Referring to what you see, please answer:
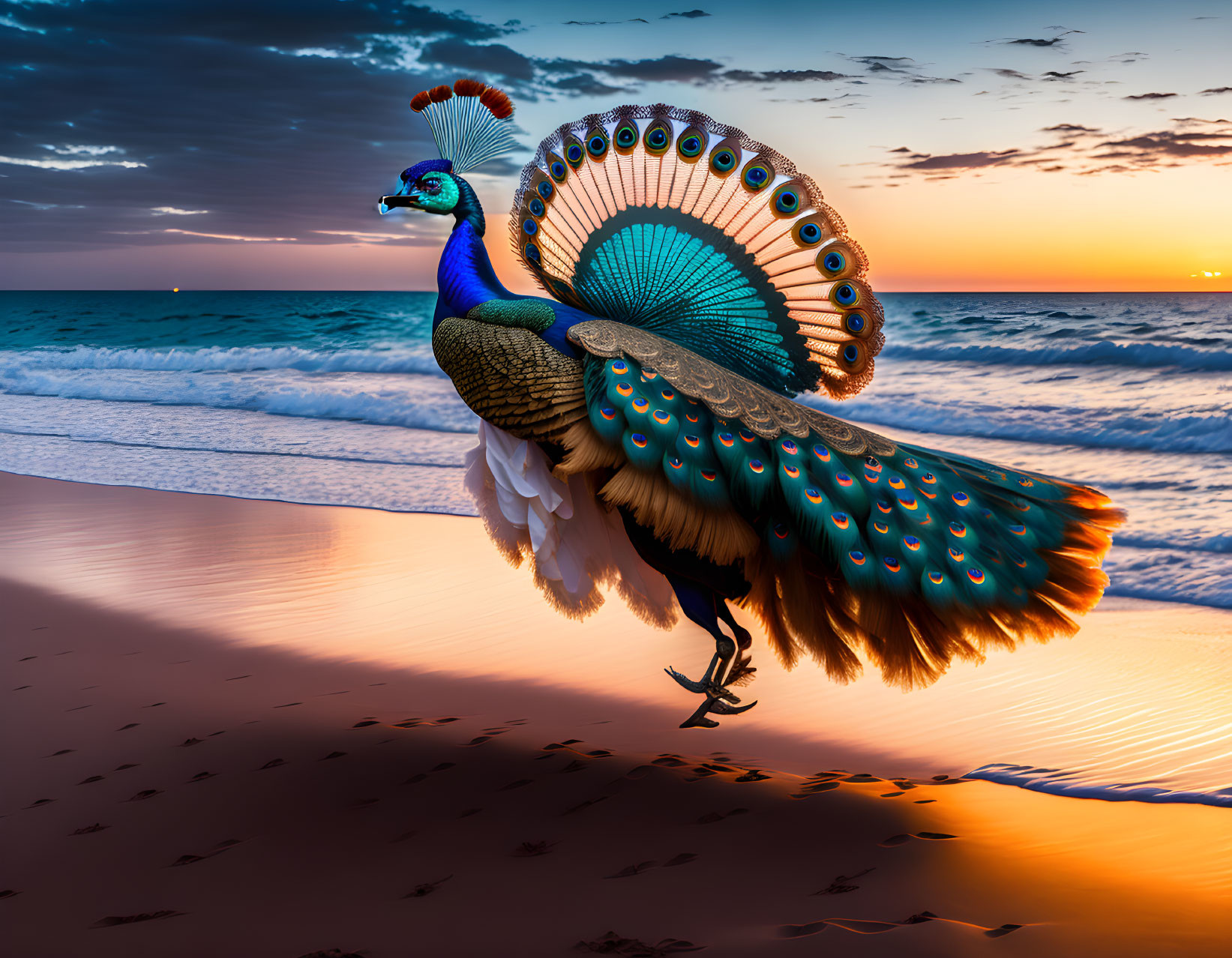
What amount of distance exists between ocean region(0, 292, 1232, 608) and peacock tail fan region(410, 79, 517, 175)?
4.44 m

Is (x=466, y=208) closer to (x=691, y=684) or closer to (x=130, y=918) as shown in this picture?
(x=691, y=684)

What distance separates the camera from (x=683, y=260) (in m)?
3.59

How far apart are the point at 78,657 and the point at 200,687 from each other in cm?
85

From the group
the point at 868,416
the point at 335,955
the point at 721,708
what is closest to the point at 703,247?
the point at 721,708

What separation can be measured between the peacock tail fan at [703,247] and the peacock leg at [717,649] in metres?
0.93

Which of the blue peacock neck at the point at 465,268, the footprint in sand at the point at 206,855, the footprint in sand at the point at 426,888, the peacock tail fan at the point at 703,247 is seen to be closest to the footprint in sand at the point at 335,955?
the footprint in sand at the point at 426,888

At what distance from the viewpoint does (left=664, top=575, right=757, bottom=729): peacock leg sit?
3512 millimetres

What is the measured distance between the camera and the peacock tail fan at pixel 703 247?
11.1 ft

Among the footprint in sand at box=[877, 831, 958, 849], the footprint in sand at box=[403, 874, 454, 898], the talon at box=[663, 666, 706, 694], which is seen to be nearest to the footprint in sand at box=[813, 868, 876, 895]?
the footprint in sand at box=[877, 831, 958, 849]

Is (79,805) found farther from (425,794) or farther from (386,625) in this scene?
(386,625)

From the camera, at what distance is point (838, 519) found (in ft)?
10.2

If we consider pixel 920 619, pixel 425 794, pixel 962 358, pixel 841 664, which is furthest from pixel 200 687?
pixel 962 358

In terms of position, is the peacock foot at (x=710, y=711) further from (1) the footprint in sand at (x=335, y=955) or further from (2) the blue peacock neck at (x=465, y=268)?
(2) the blue peacock neck at (x=465, y=268)

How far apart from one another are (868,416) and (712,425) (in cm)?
907
